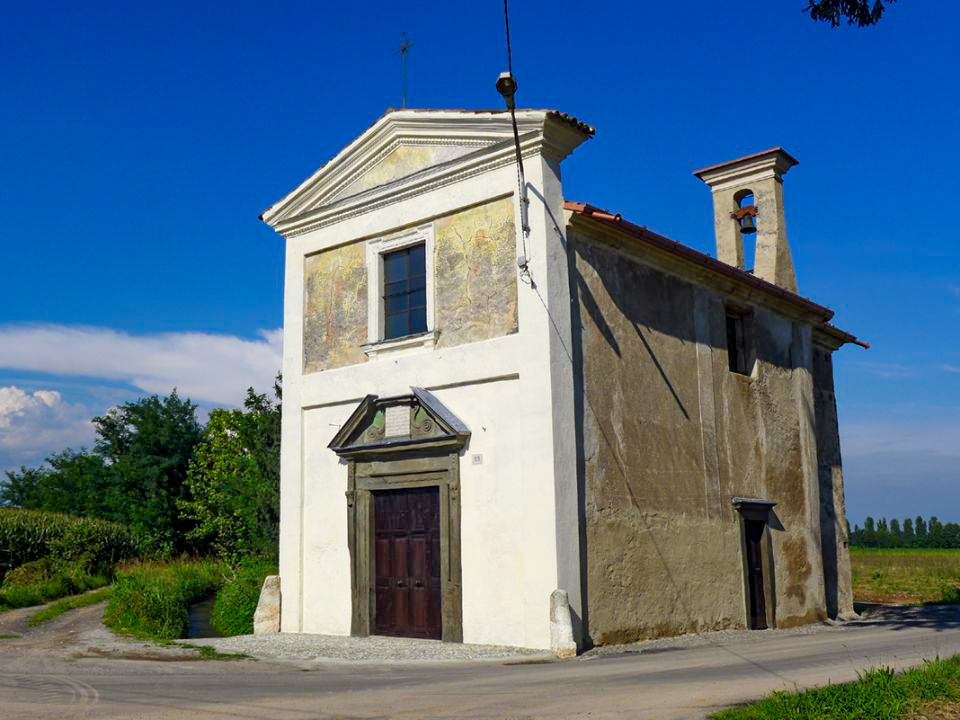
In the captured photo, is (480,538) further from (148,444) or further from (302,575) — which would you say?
(148,444)

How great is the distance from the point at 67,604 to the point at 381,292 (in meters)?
10.3

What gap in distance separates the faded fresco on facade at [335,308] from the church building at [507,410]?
0.12 ft

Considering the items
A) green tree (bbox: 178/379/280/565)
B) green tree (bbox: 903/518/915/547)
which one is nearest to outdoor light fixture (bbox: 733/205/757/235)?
green tree (bbox: 178/379/280/565)

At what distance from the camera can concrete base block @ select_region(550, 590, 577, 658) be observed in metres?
11.0

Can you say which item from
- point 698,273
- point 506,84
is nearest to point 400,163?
point 506,84

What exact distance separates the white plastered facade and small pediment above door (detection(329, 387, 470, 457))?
0.18 meters

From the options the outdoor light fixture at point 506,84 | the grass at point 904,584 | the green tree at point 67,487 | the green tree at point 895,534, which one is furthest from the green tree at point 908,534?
the outdoor light fixture at point 506,84

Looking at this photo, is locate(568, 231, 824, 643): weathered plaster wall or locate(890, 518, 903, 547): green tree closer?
locate(568, 231, 824, 643): weathered plaster wall

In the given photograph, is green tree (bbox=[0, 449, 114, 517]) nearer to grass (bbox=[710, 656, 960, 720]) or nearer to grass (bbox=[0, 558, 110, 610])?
grass (bbox=[0, 558, 110, 610])

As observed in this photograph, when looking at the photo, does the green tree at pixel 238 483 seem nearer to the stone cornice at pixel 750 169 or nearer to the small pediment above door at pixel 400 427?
the small pediment above door at pixel 400 427

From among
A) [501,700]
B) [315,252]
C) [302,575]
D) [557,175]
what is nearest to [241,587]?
[302,575]

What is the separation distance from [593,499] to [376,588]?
11.6ft

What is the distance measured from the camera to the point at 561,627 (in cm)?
1105

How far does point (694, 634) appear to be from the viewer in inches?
537
